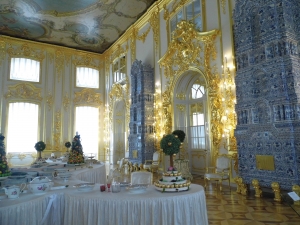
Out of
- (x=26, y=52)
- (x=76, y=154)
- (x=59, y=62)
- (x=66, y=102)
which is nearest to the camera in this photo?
(x=76, y=154)

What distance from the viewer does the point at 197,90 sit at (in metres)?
8.78

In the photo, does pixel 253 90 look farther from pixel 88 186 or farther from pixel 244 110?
pixel 88 186

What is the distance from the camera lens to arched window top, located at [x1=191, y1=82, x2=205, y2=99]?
8.57m

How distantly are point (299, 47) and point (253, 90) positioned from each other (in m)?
1.35

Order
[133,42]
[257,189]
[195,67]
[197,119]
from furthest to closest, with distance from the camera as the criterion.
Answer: [133,42] → [197,119] → [195,67] → [257,189]

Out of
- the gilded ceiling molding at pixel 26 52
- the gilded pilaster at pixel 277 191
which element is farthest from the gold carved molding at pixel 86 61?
the gilded pilaster at pixel 277 191

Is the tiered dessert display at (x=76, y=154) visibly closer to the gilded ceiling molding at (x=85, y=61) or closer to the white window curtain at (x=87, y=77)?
the white window curtain at (x=87, y=77)

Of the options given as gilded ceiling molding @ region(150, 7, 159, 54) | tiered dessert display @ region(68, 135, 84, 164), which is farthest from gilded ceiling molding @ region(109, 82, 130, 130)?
tiered dessert display @ region(68, 135, 84, 164)

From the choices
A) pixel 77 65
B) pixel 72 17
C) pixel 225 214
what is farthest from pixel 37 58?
pixel 225 214

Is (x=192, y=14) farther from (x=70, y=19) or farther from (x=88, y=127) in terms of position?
(x=88, y=127)

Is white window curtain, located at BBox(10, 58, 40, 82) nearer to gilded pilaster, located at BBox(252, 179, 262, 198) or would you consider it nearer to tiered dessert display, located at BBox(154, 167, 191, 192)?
gilded pilaster, located at BBox(252, 179, 262, 198)

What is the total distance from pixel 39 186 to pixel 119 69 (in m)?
11.1

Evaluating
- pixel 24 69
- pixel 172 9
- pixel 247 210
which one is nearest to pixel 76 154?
pixel 247 210

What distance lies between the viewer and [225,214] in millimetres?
4059
